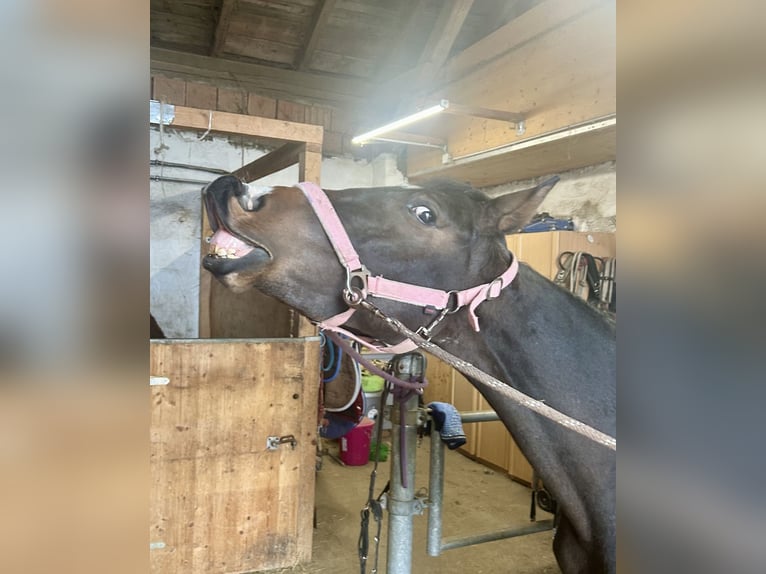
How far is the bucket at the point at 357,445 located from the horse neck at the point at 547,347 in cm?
297

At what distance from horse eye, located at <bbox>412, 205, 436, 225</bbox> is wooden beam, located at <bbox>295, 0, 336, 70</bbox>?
160 inches

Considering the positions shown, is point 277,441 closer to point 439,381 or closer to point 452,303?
point 452,303

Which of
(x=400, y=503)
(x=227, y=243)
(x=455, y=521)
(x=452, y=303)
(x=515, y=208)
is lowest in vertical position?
(x=455, y=521)

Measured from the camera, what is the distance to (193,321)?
5008 millimetres

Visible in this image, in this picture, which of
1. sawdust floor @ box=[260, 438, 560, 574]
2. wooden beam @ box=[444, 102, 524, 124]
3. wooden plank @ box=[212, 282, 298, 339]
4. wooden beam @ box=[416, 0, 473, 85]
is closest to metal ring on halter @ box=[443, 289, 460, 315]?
wooden plank @ box=[212, 282, 298, 339]

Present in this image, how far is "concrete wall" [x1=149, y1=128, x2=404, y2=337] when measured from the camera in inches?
189

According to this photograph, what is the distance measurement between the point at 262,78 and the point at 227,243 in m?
4.87

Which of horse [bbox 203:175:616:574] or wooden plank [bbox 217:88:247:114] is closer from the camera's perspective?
horse [bbox 203:175:616:574]

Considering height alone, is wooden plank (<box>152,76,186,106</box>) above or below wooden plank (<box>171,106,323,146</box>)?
above

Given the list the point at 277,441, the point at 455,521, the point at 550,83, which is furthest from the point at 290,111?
the point at 455,521

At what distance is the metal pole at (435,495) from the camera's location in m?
1.59

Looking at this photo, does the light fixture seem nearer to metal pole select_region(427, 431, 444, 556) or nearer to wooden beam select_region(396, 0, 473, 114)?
wooden beam select_region(396, 0, 473, 114)

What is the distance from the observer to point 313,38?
192 inches
